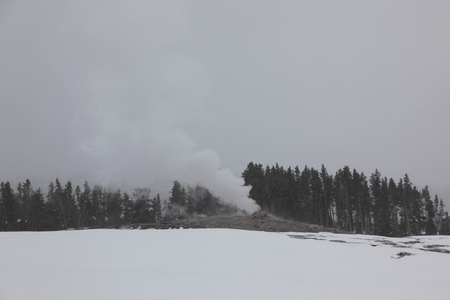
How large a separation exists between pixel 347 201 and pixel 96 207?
52.9 metres

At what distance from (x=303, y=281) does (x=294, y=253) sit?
15.8 ft

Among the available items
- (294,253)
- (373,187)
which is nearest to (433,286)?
(294,253)

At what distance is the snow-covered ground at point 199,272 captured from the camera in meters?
6.91

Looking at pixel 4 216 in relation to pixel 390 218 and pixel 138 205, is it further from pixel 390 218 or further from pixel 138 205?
pixel 390 218

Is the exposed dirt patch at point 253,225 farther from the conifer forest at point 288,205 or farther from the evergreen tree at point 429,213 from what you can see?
the evergreen tree at point 429,213

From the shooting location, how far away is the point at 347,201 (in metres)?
60.6

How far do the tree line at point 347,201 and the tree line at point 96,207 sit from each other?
13129 mm

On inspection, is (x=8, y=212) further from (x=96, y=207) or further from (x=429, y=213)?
(x=429, y=213)

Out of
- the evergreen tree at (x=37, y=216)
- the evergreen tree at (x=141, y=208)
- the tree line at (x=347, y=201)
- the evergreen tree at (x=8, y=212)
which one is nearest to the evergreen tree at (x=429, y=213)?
the tree line at (x=347, y=201)

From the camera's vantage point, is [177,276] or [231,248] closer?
[177,276]

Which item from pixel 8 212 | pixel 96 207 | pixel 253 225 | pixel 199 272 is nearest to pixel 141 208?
pixel 96 207

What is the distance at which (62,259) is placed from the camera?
9.30 metres

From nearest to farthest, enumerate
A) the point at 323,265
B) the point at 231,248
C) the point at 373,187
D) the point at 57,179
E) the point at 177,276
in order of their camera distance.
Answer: the point at 177,276, the point at 323,265, the point at 231,248, the point at 373,187, the point at 57,179

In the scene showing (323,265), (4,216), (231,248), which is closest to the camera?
(323,265)
